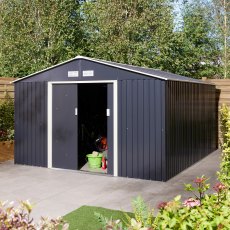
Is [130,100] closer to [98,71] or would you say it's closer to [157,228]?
[98,71]

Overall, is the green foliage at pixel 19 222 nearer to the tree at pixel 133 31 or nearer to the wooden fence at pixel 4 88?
the wooden fence at pixel 4 88

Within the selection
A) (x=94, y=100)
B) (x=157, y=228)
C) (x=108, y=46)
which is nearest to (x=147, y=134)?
(x=94, y=100)

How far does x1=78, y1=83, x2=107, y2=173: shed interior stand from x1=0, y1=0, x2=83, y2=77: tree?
5670mm

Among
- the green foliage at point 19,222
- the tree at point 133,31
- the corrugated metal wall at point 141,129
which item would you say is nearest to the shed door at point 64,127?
the corrugated metal wall at point 141,129

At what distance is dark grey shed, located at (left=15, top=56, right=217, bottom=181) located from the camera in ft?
27.7

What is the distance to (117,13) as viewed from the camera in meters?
17.4

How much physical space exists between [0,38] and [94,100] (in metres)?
9.20

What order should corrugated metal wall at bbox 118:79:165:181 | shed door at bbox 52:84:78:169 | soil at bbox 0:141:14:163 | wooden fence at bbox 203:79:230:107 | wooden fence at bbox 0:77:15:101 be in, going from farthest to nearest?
wooden fence at bbox 203:79:230:107
wooden fence at bbox 0:77:15:101
soil at bbox 0:141:14:163
shed door at bbox 52:84:78:169
corrugated metal wall at bbox 118:79:165:181

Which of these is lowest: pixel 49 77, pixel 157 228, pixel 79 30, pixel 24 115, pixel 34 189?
pixel 34 189

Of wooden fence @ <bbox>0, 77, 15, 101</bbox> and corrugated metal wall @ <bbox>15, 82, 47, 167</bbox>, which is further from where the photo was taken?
wooden fence @ <bbox>0, 77, 15, 101</bbox>

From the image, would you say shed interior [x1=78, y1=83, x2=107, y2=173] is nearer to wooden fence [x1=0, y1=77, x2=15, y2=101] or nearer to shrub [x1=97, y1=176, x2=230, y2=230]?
wooden fence [x1=0, y1=77, x2=15, y2=101]

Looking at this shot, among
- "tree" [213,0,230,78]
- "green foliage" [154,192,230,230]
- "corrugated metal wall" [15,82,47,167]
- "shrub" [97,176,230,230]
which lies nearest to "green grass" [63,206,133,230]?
"shrub" [97,176,230,230]

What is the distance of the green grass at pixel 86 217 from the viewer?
5.43m

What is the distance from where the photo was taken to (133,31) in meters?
17.2
